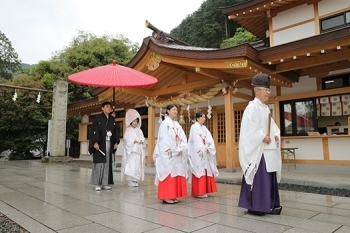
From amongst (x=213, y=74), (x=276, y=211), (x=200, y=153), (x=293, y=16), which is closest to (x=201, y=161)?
(x=200, y=153)

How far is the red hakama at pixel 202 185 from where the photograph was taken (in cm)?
462

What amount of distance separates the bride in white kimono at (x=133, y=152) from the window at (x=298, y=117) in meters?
4.80

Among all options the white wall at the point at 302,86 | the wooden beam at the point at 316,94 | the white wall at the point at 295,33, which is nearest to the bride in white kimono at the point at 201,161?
the wooden beam at the point at 316,94

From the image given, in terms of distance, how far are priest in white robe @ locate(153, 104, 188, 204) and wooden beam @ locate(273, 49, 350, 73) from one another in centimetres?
409

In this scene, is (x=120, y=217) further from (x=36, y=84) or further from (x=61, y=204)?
(x=36, y=84)

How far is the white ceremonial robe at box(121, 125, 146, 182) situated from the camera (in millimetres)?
5977

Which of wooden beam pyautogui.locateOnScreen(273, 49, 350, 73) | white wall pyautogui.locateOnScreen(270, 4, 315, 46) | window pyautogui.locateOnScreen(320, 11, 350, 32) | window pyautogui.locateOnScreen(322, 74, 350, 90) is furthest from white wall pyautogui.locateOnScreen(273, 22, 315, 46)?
wooden beam pyautogui.locateOnScreen(273, 49, 350, 73)

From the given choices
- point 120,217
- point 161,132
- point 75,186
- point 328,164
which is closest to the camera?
point 120,217

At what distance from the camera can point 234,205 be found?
4.07 meters

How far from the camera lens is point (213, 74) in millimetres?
7672

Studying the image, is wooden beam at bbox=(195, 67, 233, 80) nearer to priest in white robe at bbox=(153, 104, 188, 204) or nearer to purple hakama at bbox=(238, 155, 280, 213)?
priest in white robe at bbox=(153, 104, 188, 204)

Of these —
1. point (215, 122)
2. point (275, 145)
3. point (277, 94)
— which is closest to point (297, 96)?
point (277, 94)

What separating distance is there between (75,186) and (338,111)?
7331mm

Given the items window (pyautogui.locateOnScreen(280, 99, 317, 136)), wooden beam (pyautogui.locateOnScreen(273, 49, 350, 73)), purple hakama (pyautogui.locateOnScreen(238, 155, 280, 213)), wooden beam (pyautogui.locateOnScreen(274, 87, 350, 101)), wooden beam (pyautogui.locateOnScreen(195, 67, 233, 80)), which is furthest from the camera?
window (pyautogui.locateOnScreen(280, 99, 317, 136))
